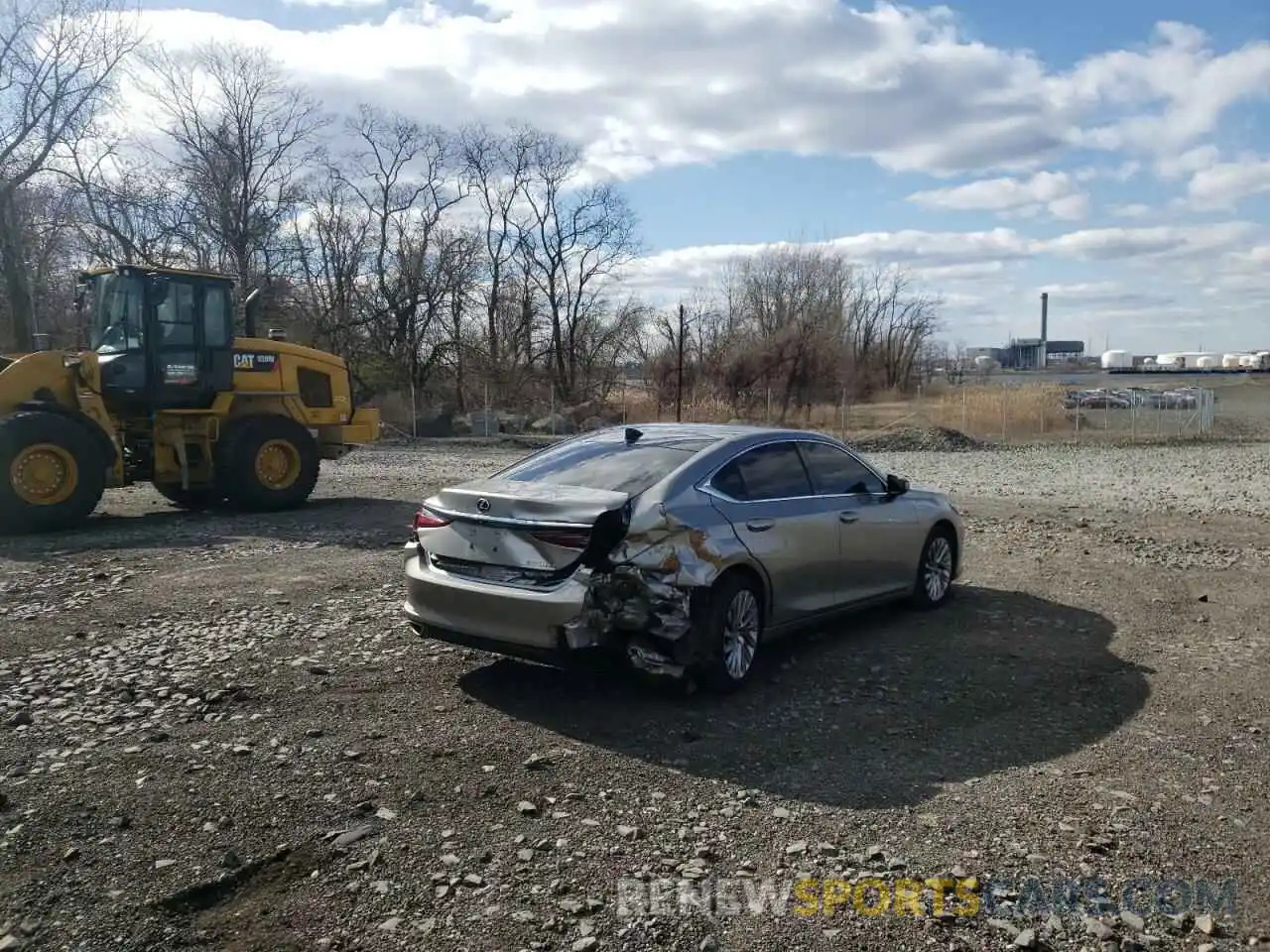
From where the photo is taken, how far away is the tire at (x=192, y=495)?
48.9 feet

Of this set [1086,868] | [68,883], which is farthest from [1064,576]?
[68,883]

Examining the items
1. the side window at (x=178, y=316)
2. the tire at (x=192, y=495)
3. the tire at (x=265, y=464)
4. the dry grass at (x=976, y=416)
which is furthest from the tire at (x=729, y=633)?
the dry grass at (x=976, y=416)

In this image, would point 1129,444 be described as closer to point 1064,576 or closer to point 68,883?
point 1064,576

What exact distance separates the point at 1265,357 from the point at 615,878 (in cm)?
17149

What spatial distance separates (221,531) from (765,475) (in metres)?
8.35

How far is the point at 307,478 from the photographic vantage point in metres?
15.2

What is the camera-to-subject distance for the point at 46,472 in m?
12.6

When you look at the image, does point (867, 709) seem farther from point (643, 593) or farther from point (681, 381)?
point (681, 381)

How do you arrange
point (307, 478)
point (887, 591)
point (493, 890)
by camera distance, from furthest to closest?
point (307, 478) → point (887, 591) → point (493, 890)

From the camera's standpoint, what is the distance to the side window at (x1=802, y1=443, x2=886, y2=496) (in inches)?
289

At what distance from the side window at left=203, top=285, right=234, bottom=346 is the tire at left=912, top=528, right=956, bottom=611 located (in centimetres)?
1023

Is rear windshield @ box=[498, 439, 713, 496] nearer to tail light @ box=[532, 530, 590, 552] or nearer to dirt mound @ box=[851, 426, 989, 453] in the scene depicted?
tail light @ box=[532, 530, 590, 552]

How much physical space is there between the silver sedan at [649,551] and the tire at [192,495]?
9.43 metres

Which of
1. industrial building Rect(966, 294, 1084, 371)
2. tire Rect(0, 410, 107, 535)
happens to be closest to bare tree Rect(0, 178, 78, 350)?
tire Rect(0, 410, 107, 535)
